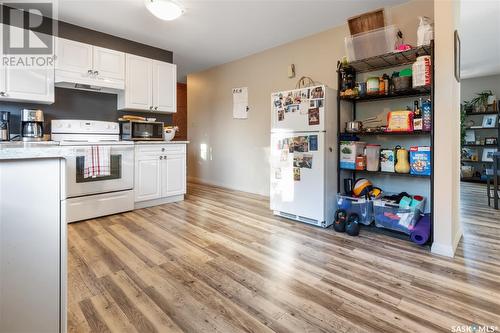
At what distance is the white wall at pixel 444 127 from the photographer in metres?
1.99

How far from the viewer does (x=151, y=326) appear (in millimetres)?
1306

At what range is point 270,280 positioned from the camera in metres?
1.74

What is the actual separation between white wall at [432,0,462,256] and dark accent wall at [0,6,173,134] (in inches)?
145

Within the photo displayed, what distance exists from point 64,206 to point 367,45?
278 centimetres

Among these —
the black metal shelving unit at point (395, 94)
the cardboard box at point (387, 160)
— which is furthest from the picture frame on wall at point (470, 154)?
the cardboard box at point (387, 160)

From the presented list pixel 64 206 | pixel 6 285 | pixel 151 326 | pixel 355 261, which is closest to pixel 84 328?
pixel 151 326

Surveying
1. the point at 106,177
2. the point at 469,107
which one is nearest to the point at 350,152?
the point at 106,177

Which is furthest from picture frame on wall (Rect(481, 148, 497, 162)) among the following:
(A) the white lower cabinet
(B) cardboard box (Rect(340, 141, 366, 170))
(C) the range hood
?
(C) the range hood

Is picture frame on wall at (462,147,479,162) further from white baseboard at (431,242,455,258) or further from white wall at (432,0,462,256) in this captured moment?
white baseboard at (431,242,455,258)

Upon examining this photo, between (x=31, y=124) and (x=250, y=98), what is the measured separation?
2985 millimetres

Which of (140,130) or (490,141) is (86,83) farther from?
(490,141)

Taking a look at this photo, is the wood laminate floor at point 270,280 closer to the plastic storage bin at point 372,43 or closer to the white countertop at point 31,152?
the white countertop at point 31,152

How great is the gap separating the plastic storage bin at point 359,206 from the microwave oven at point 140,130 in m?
2.66

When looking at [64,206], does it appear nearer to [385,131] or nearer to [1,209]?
[1,209]
